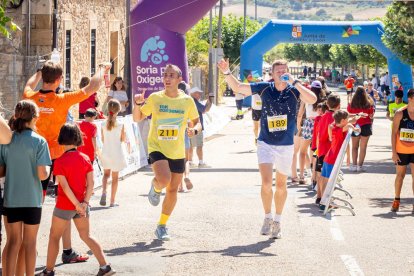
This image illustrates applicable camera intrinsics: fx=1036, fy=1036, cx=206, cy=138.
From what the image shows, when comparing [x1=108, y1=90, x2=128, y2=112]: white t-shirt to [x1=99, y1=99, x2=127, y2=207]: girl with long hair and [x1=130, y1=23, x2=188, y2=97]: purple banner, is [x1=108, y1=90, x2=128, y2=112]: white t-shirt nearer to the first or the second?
[x1=130, y1=23, x2=188, y2=97]: purple banner

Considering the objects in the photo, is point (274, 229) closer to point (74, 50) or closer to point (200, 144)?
point (200, 144)

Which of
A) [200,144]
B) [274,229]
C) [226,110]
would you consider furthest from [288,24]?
[274,229]

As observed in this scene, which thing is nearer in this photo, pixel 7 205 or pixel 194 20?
pixel 7 205

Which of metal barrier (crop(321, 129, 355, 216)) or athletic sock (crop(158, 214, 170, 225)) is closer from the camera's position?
athletic sock (crop(158, 214, 170, 225))

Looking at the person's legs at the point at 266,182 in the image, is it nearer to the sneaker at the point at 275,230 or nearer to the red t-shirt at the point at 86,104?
the sneaker at the point at 275,230

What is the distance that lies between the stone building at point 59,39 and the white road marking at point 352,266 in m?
10.1

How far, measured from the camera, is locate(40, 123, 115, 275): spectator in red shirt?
29.2 feet

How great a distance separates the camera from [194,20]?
914 inches

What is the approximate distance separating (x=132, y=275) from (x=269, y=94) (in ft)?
10.9

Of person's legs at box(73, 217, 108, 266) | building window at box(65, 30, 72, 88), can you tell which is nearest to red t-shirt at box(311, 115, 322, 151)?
person's legs at box(73, 217, 108, 266)

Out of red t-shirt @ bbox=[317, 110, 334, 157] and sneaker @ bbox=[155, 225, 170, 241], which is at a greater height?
red t-shirt @ bbox=[317, 110, 334, 157]

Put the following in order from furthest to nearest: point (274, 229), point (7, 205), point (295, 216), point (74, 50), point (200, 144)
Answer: point (74, 50)
point (200, 144)
point (295, 216)
point (274, 229)
point (7, 205)

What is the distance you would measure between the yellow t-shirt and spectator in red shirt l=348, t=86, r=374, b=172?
8.70 metres

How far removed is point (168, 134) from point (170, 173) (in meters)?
0.43
